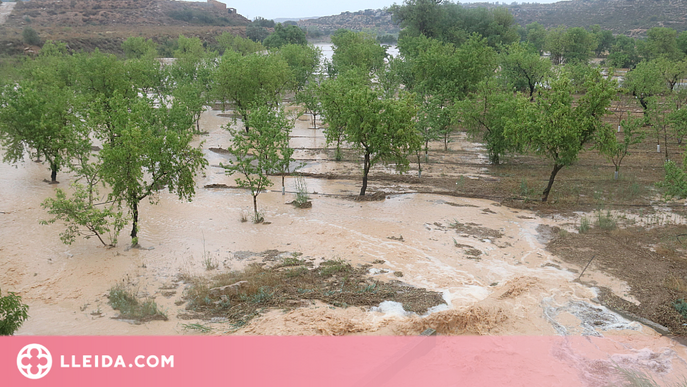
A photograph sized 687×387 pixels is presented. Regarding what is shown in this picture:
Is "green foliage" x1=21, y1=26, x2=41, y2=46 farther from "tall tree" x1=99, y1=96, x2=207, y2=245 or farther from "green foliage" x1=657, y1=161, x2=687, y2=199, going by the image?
"green foliage" x1=657, y1=161, x2=687, y2=199

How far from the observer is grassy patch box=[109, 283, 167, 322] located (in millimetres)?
13312

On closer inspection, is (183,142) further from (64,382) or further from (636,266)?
(636,266)

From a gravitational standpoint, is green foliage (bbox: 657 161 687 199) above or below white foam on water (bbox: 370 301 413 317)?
above

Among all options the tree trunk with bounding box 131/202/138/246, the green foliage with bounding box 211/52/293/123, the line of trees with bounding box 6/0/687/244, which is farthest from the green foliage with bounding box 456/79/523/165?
the tree trunk with bounding box 131/202/138/246

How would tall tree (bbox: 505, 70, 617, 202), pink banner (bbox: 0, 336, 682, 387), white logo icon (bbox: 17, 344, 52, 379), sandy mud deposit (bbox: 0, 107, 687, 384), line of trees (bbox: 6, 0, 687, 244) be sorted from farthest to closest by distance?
tall tree (bbox: 505, 70, 617, 202) → line of trees (bbox: 6, 0, 687, 244) → sandy mud deposit (bbox: 0, 107, 687, 384) → pink banner (bbox: 0, 336, 682, 387) → white logo icon (bbox: 17, 344, 52, 379)

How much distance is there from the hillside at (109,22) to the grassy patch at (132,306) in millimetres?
76567

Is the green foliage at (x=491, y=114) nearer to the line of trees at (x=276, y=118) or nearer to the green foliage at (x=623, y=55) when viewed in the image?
the line of trees at (x=276, y=118)

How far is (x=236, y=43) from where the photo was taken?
80.6 m

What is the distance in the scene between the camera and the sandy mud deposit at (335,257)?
41.9ft

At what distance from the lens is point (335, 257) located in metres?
18.0

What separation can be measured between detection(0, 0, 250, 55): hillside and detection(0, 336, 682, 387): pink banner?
80.1m

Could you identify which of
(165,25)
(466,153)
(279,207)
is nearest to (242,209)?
(279,207)

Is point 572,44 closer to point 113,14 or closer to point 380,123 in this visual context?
point 380,123

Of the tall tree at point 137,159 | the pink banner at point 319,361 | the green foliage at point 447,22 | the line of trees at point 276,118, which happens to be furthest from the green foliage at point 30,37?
the pink banner at point 319,361
